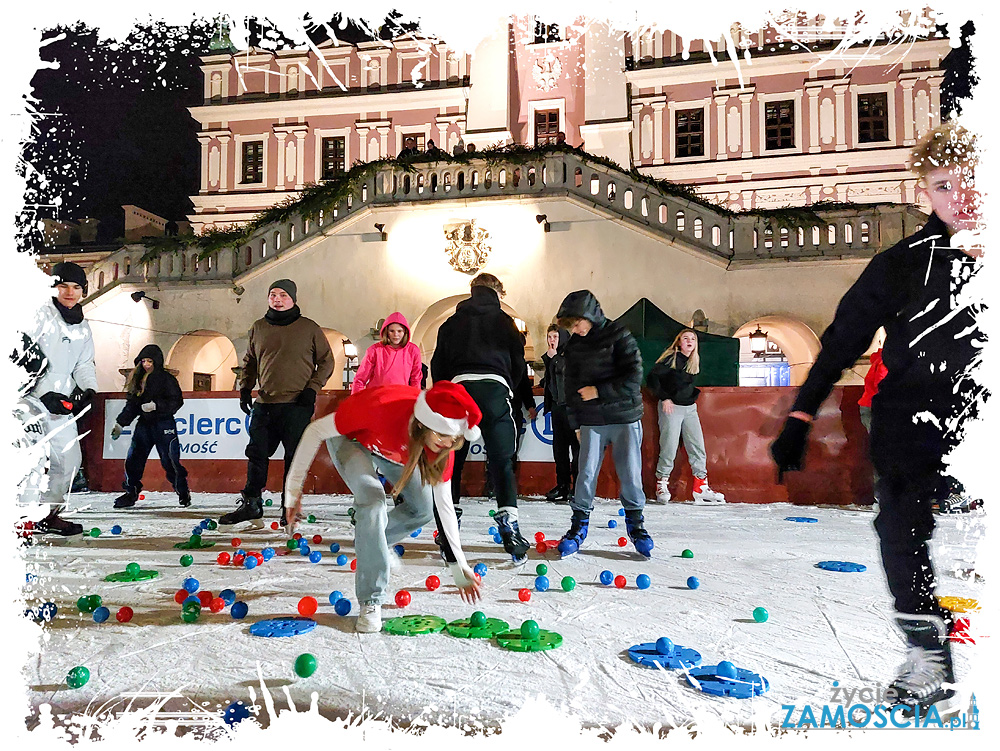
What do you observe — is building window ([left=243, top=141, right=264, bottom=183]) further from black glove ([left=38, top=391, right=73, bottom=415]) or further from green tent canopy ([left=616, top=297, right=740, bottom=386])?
black glove ([left=38, top=391, right=73, bottom=415])

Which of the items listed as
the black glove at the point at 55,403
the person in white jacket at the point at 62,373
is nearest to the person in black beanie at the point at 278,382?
the person in white jacket at the point at 62,373

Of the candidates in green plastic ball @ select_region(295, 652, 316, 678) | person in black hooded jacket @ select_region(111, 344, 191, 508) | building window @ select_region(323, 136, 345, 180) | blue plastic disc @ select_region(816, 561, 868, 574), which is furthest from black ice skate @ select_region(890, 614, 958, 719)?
building window @ select_region(323, 136, 345, 180)

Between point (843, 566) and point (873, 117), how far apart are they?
2207cm

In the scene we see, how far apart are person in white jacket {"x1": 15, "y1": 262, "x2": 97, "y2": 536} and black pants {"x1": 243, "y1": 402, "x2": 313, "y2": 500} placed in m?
1.29

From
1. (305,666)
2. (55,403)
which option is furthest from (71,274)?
(305,666)

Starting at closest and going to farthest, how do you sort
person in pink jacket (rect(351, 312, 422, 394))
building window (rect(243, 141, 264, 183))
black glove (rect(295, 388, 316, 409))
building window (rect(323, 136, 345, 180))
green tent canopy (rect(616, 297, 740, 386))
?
black glove (rect(295, 388, 316, 409)), person in pink jacket (rect(351, 312, 422, 394)), green tent canopy (rect(616, 297, 740, 386)), building window (rect(323, 136, 345, 180)), building window (rect(243, 141, 264, 183))

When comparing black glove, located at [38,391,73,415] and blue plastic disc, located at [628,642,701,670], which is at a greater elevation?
black glove, located at [38,391,73,415]

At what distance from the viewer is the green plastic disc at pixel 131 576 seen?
4.44 m

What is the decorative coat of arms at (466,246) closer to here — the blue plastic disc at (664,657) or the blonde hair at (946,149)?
the blue plastic disc at (664,657)

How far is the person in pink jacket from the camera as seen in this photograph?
252 inches

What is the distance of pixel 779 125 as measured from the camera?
76.4 feet

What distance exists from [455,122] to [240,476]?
Answer: 1855 cm

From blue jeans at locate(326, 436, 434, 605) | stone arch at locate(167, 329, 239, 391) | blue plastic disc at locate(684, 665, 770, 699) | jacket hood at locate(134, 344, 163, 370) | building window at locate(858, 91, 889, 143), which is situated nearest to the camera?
blue plastic disc at locate(684, 665, 770, 699)

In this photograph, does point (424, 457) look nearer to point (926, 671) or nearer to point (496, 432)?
point (496, 432)
